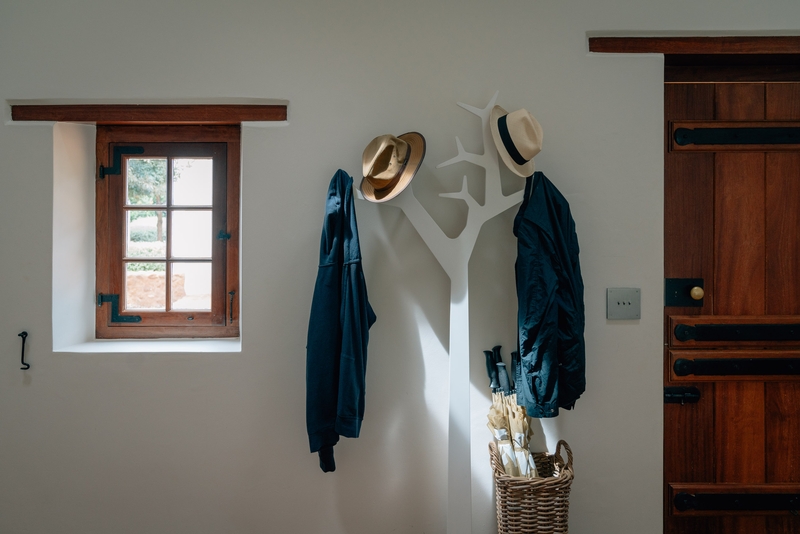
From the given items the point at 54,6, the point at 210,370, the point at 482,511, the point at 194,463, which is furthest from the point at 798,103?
the point at 54,6

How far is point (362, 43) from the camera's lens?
1.62 m

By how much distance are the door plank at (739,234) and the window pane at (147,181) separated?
7.76 ft

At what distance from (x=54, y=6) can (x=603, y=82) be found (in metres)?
2.18

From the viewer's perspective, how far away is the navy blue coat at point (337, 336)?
1.46 m

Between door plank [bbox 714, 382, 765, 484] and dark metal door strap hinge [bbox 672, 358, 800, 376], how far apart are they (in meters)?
0.06

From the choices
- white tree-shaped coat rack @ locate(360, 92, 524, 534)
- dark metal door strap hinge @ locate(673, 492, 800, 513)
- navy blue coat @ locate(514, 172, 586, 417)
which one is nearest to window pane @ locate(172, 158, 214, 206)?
white tree-shaped coat rack @ locate(360, 92, 524, 534)

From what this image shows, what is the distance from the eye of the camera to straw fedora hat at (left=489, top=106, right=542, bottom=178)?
1.38 meters

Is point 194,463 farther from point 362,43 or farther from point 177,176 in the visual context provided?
point 362,43

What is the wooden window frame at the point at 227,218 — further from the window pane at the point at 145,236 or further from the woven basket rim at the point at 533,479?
the woven basket rim at the point at 533,479

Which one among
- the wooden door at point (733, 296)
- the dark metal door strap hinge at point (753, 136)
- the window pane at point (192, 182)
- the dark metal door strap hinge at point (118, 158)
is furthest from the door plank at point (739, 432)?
the dark metal door strap hinge at point (118, 158)

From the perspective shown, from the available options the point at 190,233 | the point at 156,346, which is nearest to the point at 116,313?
the point at 156,346

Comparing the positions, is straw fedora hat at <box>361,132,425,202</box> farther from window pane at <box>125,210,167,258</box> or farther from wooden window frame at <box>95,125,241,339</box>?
window pane at <box>125,210,167,258</box>

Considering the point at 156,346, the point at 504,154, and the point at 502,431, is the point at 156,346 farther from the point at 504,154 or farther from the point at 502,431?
the point at 504,154

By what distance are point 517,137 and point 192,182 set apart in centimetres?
140
